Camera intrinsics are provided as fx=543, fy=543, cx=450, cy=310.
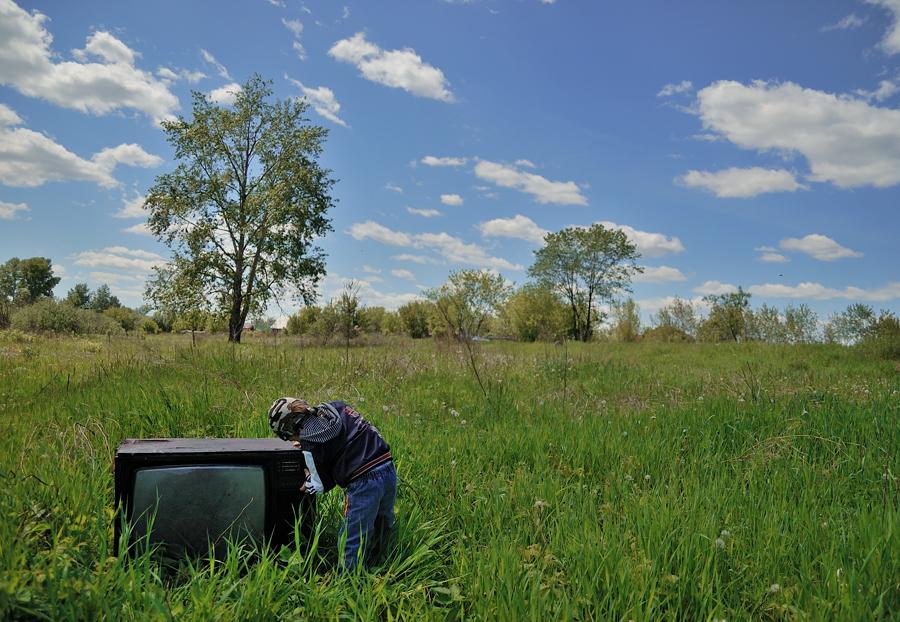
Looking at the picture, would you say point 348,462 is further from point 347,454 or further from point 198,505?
point 198,505

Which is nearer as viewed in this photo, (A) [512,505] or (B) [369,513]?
(B) [369,513]

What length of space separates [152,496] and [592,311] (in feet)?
188

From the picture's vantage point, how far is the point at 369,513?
332 cm

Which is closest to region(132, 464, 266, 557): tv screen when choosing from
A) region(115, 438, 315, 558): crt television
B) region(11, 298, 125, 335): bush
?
region(115, 438, 315, 558): crt television

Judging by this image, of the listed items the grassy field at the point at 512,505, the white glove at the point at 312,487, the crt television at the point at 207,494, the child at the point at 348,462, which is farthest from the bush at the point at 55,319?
the white glove at the point at 312,487

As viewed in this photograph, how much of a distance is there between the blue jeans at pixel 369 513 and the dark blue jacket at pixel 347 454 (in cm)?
A: 5

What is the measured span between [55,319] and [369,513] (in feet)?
89.0

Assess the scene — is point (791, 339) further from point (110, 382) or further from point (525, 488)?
point (110, 382)

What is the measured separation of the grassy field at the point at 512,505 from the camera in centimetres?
268

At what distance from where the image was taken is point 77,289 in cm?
8769

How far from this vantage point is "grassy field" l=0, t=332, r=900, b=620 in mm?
2684

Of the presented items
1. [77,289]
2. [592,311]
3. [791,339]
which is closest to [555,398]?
[791,339]

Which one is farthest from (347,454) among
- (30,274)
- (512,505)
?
(30,274)

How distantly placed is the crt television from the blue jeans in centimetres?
29
